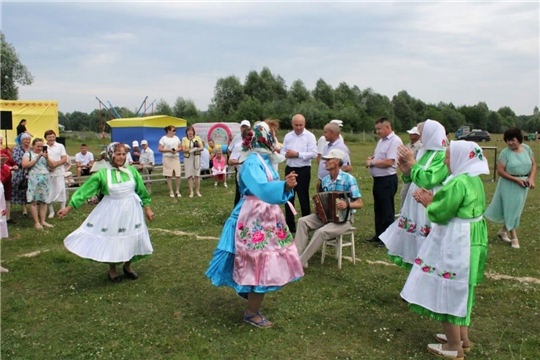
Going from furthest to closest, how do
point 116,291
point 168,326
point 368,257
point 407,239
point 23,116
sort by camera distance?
point 23,116
point 368,257
point 116,291
point 407,239
point 168,326

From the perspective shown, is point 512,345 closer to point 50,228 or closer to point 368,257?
point 368,257

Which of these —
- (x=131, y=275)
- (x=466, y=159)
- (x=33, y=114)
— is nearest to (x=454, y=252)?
(x=466, y=159)

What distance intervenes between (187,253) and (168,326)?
2.72m

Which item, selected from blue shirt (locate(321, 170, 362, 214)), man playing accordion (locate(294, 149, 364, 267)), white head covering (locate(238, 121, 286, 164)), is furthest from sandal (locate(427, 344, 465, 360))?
blue shirt (locate(321, 170, 362, 214))

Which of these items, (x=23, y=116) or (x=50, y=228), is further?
(x=23, y=116)

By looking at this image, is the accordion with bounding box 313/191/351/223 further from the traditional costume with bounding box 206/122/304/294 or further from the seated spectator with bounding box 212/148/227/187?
the seated spectator with bounding box 212/148/227/187

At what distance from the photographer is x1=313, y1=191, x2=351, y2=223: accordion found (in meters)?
6.54

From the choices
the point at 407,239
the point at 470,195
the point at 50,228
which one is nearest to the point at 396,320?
the point at 407,239

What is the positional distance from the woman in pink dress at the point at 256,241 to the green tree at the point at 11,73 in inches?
1673

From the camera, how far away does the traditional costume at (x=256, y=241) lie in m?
4.59

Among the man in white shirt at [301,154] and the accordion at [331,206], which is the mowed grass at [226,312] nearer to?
the accordion at [331,206]

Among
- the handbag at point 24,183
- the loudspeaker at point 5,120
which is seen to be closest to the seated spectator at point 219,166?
the loudspeaker at point 5,120

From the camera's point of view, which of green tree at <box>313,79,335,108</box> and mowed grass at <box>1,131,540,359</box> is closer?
mowed grass at <box>1,131,540,359</box>

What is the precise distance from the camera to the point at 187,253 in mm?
7598
